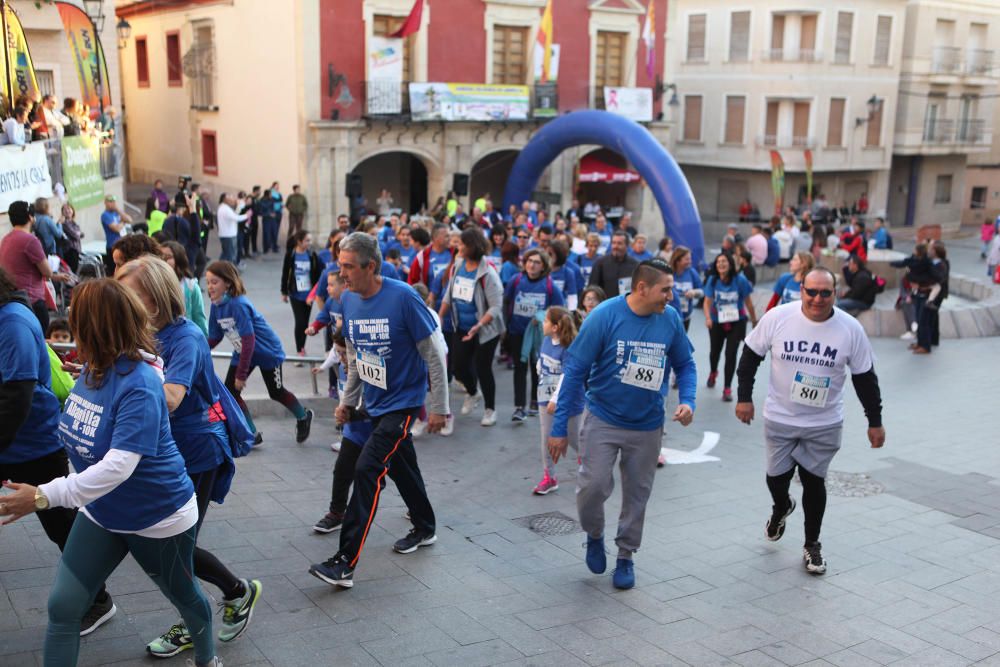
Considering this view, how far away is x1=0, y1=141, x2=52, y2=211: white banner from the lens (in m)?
12.4

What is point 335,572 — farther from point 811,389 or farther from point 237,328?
point 811,389

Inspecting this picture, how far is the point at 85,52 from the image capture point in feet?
66.5

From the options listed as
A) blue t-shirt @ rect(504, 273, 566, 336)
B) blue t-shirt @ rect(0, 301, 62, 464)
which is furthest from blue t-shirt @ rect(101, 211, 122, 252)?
blue t-shirt @ rect(0, 301, 62, 464)

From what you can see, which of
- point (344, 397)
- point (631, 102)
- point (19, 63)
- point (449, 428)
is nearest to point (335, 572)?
point (344, 397)

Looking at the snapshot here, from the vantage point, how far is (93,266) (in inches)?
444

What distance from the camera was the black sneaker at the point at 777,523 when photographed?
622 centimetres

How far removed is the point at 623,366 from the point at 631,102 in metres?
26.7

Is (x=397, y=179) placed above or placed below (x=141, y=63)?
below

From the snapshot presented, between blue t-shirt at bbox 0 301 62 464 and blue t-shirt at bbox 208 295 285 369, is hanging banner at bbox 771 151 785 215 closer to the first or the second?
blue t-shirt at bbox 208 295 285 369

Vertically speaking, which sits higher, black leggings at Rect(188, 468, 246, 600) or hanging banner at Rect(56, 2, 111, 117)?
hanging banner at Rect(56, 2, 111, 117)

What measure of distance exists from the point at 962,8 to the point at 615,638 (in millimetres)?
42910

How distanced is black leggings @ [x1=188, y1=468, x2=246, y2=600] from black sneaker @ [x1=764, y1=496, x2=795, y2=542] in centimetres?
346

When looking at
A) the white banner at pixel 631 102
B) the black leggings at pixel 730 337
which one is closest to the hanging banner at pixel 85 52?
the black leggings at pixel 730 337

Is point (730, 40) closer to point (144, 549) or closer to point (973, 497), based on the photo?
point (973, 497)
